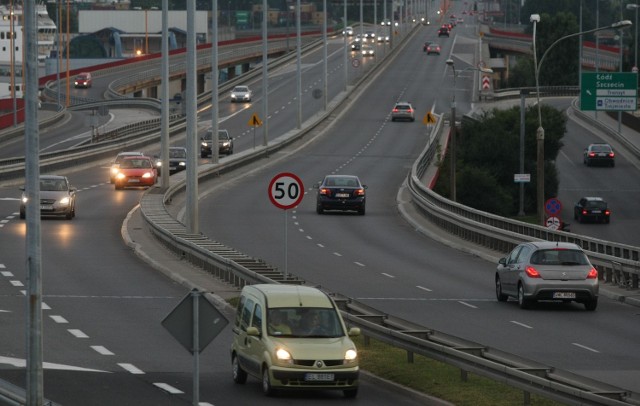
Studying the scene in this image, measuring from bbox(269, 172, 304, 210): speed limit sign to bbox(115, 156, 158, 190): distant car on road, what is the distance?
37440 mm

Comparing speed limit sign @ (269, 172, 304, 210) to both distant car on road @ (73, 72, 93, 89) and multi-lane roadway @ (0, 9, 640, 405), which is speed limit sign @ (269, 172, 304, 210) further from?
distant car on road @ (73, 72, 93, 89)

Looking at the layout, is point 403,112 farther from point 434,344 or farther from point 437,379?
point 437,379

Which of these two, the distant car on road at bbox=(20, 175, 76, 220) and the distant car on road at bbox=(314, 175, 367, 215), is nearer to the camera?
the distant car on road at bbox=(20, 175, 76, 220)

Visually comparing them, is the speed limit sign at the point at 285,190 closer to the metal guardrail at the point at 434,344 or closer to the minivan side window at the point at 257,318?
the metal guardrail at the point at 434,344

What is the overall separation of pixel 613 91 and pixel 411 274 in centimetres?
4148

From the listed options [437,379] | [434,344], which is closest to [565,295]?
[434,344]

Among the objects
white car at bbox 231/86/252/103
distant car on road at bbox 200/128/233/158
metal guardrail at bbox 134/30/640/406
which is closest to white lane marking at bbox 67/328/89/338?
metal guardrail at bbox 134/30/640/406

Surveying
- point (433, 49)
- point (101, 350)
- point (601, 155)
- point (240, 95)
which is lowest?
point (601, 155)

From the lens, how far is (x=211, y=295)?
30578mm

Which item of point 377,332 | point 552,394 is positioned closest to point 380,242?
point 377,332

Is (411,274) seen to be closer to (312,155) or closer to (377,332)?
(377,332)

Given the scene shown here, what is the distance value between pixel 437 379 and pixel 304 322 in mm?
1916

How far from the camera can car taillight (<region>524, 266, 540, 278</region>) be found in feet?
102

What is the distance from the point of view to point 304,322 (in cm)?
2027
